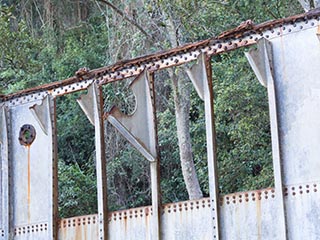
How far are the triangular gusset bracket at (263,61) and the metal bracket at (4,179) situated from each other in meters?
5.21

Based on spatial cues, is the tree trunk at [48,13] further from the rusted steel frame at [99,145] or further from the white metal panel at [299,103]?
the white metal panel at [299,103]

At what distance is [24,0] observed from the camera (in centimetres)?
2888

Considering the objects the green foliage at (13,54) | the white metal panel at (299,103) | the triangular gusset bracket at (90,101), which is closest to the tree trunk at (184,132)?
the green foliage at (13,54)

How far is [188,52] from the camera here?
1050 centimetres

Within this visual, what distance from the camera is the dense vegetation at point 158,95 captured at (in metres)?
19.1

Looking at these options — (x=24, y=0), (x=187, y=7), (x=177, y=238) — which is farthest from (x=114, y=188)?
(x=177, y=238)

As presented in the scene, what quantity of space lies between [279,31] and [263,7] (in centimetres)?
1026

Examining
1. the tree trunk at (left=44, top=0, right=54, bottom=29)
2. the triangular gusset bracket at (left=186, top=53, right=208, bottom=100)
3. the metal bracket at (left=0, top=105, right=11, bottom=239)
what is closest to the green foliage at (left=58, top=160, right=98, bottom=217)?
the tree trunk at (left=44, top=0, right=54, bottom=29)

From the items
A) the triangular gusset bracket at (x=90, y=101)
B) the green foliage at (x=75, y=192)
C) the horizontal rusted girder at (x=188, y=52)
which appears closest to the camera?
the horizontal rusted girder at (x=188, y=52)

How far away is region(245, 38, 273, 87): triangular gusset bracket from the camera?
9.61m

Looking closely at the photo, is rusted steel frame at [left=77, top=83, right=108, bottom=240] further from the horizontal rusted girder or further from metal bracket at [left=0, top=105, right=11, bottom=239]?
metal bracket at [left=0, top=105, right=11, bottom=239]

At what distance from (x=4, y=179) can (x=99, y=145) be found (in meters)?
2.31

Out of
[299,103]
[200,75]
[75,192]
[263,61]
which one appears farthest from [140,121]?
[75,192]

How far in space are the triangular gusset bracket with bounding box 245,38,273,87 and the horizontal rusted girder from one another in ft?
0.69
